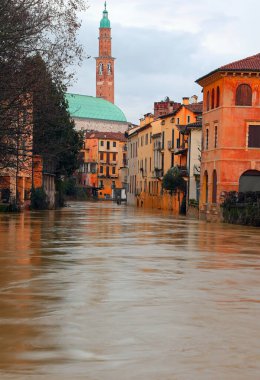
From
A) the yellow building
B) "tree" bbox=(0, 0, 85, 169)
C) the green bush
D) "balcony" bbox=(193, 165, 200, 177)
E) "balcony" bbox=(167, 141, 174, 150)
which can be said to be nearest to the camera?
"tree" bbox=(0, 0, 85, 169)

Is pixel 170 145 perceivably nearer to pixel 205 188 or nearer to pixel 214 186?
pixel 205 188

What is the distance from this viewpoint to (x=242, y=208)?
4631cm

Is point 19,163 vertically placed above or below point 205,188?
above

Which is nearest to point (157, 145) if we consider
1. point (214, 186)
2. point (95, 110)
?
point (214, 186)

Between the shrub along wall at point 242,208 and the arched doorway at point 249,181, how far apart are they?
3.01 metres

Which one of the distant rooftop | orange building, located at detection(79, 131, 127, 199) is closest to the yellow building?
orange building, located at detection(79, 131, 127, 199)

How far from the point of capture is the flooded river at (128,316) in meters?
7.76

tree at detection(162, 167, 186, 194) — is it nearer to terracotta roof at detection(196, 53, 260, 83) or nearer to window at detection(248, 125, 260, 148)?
terracotta roof at detection(196, 53, 260, 83)

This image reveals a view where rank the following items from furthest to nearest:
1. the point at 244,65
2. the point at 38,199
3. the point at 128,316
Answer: the point at 38,199
the point at 244,65
the point at 128,316

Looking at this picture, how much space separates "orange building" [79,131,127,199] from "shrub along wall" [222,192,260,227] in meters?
109

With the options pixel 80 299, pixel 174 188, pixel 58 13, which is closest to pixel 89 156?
pixel 174 188

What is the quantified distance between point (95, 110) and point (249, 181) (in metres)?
141

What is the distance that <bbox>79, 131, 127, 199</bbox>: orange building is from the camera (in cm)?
16025

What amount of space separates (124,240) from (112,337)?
18.2 m
